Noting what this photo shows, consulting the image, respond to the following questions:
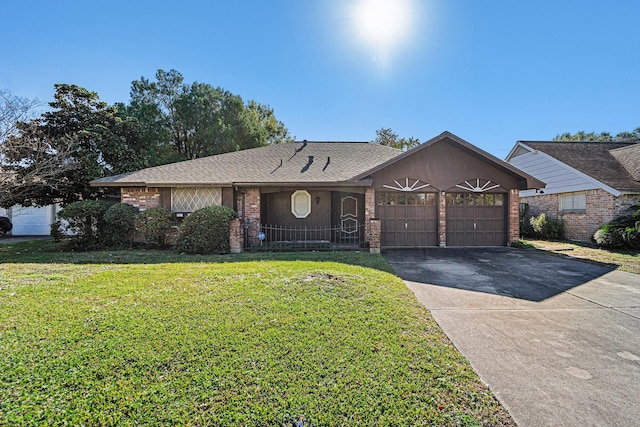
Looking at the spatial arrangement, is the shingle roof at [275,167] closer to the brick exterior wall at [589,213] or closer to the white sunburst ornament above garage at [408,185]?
the white sunburst ornament above garage at [408,185]

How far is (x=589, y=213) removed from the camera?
12.4 metres

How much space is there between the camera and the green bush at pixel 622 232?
32.4 ft

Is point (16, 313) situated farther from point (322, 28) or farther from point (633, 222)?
point (633, 222)

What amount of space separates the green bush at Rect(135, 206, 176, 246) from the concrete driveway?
8.02 m

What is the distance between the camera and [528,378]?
9.16ft

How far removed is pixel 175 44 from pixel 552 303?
14.5 meters

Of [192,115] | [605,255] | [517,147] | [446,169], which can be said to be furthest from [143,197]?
[517,147]

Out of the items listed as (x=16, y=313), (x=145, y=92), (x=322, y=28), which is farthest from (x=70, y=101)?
(x=16, y=313)

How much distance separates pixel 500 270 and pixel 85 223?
42.7 ft

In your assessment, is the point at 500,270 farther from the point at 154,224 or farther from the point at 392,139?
the point at 392,139

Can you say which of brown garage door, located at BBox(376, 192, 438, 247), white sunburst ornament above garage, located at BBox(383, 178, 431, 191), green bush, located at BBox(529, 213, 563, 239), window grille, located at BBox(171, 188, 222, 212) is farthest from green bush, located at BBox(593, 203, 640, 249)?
window grille, located at BBox(171, 188, 222, 212)

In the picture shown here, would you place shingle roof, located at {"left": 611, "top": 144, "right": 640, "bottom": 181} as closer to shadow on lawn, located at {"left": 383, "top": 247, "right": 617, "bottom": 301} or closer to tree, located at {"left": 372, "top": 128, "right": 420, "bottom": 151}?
shadow on lawn, located at {"left": 383, "top": 247, "right": 617, "bottom": 301}

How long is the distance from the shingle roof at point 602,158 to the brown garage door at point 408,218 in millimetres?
7627

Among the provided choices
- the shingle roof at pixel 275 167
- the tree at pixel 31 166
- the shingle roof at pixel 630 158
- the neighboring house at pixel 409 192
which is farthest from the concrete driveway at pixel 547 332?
the tree at pixel 31 166
